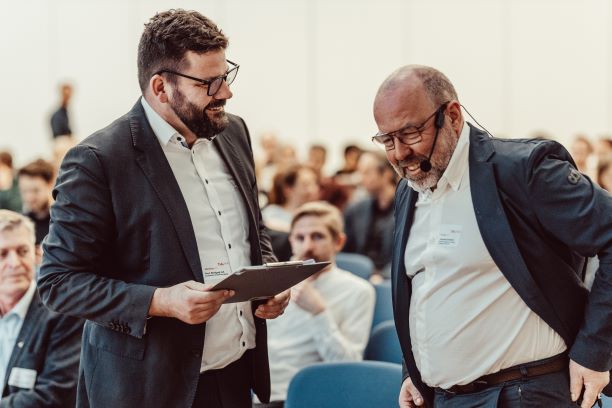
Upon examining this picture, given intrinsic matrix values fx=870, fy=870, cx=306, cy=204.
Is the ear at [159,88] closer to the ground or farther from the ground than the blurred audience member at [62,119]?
farther from the ground

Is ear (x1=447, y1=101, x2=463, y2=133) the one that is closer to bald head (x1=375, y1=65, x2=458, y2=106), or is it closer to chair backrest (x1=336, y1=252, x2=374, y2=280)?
bald head (x1=375, y1=65, x2=458, y2=106)

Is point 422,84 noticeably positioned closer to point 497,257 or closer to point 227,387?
point 497,257

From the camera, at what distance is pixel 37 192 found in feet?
18.4

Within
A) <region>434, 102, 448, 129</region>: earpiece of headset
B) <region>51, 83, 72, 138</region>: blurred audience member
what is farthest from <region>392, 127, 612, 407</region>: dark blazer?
<region>51, 83, 72, 138</region>: blurred audience member

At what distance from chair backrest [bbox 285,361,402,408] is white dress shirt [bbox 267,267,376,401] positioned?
2.24ft

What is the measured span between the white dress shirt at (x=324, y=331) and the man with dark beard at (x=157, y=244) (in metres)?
1.27

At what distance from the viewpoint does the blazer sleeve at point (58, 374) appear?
119 inches

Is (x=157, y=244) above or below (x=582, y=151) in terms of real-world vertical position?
above

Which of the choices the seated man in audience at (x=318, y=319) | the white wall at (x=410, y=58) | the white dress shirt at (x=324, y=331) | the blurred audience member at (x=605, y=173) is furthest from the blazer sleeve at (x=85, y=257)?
the white wall at (x=410, y=58)

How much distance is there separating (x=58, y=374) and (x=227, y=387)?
0.94 meters

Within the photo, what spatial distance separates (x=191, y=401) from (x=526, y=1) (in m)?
10.2

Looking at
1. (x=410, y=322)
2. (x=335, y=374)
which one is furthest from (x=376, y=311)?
(x=410, y=322)

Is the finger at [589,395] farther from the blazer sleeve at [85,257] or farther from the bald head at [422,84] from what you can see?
the blazer sleeve at [85,257]

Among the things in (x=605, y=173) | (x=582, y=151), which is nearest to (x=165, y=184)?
(x=605, y=173)
